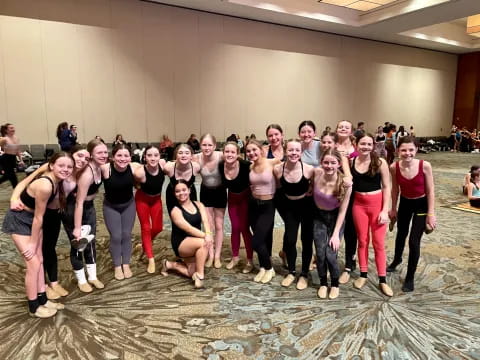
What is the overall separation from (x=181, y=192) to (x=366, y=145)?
1.72 m

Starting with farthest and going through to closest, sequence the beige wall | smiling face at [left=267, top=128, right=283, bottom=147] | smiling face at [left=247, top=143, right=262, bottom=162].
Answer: the beige wall, smiling face at [left=267, top=128, right=283, bottom=147], smiling face at [left=247, top=143, right=262, bottom=162]

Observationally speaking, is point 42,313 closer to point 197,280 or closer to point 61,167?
point 61,167

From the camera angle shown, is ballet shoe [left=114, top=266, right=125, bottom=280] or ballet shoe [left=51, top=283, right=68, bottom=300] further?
ballet shoe [left=114, top=266, right=125, bottom=280]

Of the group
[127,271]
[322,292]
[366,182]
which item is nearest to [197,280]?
[127,271]

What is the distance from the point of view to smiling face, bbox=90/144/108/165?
3289 mm

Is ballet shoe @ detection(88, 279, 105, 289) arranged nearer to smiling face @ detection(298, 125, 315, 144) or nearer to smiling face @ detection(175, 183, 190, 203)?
smiling face @ detection(175, 183, 190, 203)

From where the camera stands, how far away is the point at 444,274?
147 inches

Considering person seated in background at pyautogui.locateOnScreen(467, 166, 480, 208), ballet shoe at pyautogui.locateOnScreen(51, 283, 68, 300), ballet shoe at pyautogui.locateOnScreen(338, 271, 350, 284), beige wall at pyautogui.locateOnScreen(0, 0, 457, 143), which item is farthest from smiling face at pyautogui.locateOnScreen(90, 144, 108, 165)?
beige wall at pyautogui.locateOnScreen(0, 0, 457, 143)

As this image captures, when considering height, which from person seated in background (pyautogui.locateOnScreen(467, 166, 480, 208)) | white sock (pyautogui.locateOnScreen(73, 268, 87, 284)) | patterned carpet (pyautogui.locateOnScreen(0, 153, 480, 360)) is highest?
person seated in background (pyautogui.locateOnScreen(467, 166, 480, 208))

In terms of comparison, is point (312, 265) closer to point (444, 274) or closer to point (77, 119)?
point (444, 274)

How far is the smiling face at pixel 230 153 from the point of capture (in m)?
3.51

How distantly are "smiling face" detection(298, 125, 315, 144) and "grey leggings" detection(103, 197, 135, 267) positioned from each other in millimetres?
1840

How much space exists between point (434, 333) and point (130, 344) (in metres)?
2.17

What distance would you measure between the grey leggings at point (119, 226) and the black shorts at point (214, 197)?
725mm
